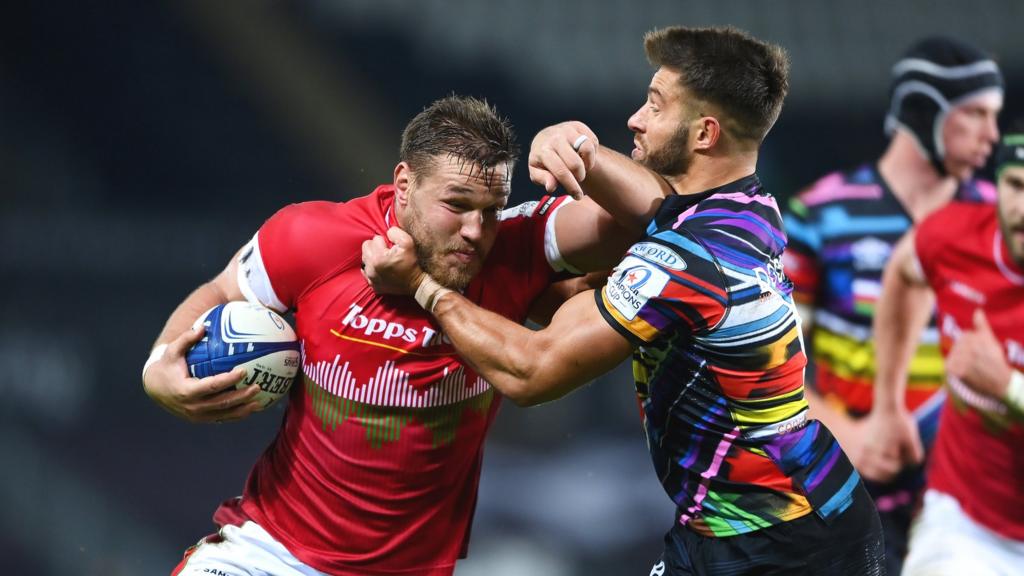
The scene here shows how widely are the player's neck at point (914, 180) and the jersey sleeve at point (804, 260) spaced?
556 millimetres

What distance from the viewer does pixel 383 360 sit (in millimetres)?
3236

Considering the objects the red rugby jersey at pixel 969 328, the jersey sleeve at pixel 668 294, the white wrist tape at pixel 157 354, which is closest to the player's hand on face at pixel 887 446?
the red rugby jersey at pixel 969 328

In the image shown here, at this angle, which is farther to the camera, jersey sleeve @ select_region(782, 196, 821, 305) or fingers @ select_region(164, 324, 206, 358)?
jersey sleeve @ select_region(782, 196, 821, 305)

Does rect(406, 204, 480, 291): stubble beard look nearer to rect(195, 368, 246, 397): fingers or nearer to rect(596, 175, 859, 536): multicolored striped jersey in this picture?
rect(596, 175, 859, 536): multicolored striped jersey

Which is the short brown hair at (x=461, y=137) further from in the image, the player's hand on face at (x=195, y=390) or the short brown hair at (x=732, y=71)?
the player's hand on face at (x=195, y=390)

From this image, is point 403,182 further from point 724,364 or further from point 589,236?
point 724,364

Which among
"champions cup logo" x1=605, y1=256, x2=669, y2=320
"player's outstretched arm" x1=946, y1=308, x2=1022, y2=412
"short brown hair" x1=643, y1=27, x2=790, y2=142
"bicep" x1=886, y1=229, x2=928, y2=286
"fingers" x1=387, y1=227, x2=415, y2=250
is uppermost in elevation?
"short brown hair" x1=643, y1=27, x2=790, y2=142

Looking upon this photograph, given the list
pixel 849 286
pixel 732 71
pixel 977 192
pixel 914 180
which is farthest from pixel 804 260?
pixel 732 71

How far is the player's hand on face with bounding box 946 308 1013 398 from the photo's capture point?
16.2 feet

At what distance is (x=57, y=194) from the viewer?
6.71m

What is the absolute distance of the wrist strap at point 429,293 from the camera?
3010 mm

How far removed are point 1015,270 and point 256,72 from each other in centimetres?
440

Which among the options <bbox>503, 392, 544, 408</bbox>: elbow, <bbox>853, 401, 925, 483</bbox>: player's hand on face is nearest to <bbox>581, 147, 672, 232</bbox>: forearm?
<bbox>503, 392, 544, 408</bbox>: elbow

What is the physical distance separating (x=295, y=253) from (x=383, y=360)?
0.41 m
